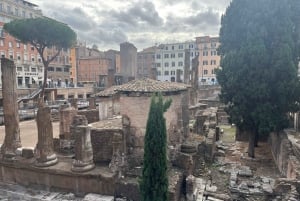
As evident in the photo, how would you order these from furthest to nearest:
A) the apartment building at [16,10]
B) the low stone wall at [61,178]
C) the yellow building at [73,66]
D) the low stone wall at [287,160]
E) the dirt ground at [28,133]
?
1. the yellow building at [73,66]
2. the apartment building at [16,10]
3. the dirt ground at [28,133]
4. the low stone wall at [61,178]
5. the low stone wall at [287,160]

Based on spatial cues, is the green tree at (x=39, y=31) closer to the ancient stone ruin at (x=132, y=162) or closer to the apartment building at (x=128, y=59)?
the apartment building at (x=128, y=59)

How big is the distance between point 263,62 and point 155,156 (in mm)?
7898

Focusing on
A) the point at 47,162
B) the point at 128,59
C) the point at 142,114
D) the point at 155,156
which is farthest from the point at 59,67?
the point at 155,156

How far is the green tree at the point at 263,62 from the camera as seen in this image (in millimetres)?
11875

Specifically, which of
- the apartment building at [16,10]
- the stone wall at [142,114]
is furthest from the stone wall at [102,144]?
the apartment building at [16,10]

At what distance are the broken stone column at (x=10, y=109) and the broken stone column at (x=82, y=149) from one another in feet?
13.4

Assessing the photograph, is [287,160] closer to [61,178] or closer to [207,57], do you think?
[61,178]

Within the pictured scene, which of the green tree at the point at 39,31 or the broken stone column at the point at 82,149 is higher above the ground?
the green tree at the point at 39,31

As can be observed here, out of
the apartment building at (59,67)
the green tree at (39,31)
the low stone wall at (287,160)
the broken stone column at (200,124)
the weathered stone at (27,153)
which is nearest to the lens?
the low stone wall at (287,160)

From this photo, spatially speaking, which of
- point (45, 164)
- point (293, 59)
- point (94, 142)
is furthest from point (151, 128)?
point (293, 59)

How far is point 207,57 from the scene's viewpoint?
55.7 metres

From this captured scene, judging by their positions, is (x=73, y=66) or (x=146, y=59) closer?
(x=73, y=66)

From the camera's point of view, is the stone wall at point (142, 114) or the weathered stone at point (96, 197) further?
the stone wall at point (142, 114)

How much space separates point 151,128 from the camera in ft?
24.2
